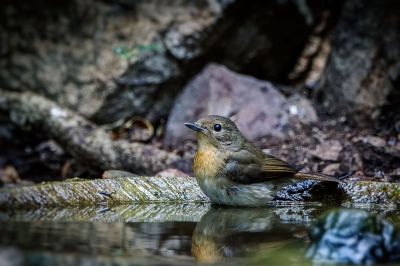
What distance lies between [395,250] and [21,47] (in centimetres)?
684

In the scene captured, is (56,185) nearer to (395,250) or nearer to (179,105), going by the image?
(395,250)

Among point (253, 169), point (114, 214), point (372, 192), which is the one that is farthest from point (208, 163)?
point (372, 192)

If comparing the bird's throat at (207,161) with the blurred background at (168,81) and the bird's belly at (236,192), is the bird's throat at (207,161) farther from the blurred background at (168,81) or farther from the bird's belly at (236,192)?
the blurred background at (168,81)

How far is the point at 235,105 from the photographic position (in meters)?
8.48

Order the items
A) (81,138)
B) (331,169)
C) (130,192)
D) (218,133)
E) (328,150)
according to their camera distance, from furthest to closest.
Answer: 1. (81,138)
2. (328,150)
3. (331,169)
4. (218,133)
5. (130,192)

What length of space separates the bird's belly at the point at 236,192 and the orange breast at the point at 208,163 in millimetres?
61

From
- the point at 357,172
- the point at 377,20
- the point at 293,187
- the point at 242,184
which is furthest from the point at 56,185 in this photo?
the point at 377,20

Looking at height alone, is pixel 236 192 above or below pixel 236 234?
above

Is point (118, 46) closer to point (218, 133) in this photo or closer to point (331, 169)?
point (218, 133)

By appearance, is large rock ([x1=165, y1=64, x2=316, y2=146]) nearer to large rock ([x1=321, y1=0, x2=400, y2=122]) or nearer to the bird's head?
large rock ([x1=321, y1=0, x2=400, y2=122])

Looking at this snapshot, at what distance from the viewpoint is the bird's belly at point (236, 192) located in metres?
5.48

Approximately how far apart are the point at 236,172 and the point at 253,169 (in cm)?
16

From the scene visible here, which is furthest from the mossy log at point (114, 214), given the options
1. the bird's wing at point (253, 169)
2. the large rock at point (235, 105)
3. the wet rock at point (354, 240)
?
the large rock at point (235, 105)

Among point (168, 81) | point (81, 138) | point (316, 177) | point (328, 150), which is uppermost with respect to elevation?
point (168, 81)
